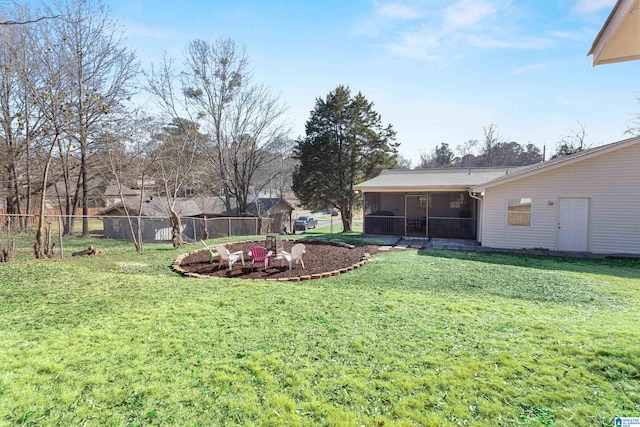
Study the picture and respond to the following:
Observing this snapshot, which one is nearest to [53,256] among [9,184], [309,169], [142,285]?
[142,285]

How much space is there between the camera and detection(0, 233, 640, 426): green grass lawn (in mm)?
2395

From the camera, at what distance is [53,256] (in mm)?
8828

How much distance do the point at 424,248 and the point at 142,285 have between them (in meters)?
9.35

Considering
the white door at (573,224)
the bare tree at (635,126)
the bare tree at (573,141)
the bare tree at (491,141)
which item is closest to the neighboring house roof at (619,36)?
the white door at (573,224)

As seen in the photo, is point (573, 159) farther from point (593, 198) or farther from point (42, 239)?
point (42, 239)

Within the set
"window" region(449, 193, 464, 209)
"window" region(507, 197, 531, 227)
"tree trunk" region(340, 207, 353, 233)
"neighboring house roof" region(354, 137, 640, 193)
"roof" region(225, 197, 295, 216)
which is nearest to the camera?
"neighboring house roof" region(354, 137, 640, 193)

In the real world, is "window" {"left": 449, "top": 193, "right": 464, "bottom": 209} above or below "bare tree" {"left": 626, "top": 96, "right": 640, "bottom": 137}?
below

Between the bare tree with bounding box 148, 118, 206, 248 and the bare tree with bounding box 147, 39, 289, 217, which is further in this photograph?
the bare tree with bounding box 147, 39, 289, 217

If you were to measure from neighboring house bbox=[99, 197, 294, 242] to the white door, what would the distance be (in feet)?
45.5

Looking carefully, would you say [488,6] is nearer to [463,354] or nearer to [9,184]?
[463,354]

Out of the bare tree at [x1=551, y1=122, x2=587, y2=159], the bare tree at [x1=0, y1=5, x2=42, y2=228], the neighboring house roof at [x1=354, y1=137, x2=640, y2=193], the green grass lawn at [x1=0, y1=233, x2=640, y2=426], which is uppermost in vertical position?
the bare tree at [x1=551, y1=122, x2=587, y2=159]

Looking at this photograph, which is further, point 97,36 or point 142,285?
point 97,36

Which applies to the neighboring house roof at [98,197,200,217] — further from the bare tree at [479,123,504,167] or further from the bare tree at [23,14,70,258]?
the bare tree at [479,123,504,167]

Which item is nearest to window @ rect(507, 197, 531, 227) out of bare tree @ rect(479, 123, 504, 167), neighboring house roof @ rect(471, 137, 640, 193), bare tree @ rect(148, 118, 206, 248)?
neighboring house roof @ rect(471, 137, 640, 193)
